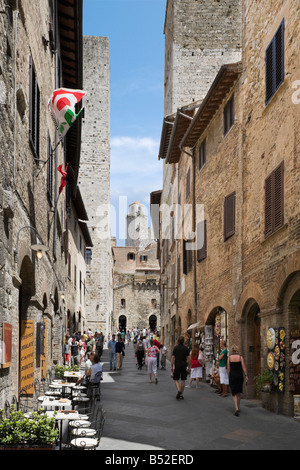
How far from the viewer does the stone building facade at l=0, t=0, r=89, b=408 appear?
8164mm

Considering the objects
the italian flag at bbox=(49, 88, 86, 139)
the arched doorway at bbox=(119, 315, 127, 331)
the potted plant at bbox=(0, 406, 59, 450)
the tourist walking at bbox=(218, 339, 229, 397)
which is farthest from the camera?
the arched doorway at bbox=(119, 315, 127, 331)

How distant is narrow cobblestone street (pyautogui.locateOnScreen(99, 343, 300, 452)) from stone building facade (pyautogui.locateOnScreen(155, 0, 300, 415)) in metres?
1.06

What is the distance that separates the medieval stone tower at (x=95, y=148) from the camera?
47.2 metres

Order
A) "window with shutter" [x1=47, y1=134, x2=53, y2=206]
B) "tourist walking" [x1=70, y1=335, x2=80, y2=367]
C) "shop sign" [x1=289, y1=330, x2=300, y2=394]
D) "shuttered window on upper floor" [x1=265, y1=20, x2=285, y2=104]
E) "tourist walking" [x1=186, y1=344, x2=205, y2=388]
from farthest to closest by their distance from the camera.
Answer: "tourist walking" [x1=70, y1=335, x2=80, y2=367] < "tourist walking" [x1=186, y1=344, x2=205, y2=388] < "window with shutter" [x1=47, y1=134, x2=53, y2=206] < "shuttered window on upper floor" [x1=265, y1=20, x2=285, y2=104] < "shop sign" [x1=289, y1=330, x2=300, y2=394]

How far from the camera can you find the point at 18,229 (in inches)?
370

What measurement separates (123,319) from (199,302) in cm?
5856

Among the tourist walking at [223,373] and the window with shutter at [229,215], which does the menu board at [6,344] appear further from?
the window with shutter at [229,215]

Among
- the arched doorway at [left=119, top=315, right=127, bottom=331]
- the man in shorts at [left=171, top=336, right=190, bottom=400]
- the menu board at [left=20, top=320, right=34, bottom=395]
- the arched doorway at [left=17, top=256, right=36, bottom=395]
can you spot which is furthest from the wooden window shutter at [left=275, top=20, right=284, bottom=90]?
the arched doorway at [left=119, top=315, right=127, bottom=331]

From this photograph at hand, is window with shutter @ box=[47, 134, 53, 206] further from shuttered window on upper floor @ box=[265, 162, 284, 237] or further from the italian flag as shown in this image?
shuttered window on upper floor @ box=[265, 162, 284, 237]

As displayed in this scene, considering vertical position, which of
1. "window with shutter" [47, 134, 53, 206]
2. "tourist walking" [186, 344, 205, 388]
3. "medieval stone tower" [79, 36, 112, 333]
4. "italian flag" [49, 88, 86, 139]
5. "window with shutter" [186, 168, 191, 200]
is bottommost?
"tourist walking" [186, 344, 205, 388]

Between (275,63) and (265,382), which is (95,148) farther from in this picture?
(265,382)

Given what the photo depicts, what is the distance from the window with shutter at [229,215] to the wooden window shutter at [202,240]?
9.29ft
